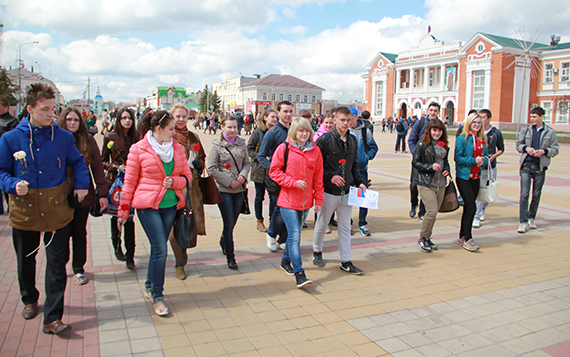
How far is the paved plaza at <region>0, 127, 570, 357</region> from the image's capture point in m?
3.36

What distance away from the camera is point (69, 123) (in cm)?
443

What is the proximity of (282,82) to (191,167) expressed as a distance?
10696 cm

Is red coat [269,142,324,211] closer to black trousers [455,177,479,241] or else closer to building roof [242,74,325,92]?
black trousers [455,177,479,241]

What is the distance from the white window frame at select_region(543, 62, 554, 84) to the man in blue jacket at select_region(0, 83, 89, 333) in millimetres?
61632

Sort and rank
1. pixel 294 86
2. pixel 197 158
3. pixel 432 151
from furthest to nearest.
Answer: pixel 294 86 → pixel 432 151 → pixel 197 158

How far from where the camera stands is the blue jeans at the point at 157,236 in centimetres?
379

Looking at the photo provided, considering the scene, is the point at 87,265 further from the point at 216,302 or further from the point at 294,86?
the point at 294,86

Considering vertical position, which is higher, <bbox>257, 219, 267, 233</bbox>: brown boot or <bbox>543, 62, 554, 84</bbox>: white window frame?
<bbox>543, 62, 554, 84</bbox>: white window frame

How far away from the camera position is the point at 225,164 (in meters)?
5.15

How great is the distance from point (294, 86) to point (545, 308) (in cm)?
10887

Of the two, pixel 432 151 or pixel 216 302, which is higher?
pixel 432 151

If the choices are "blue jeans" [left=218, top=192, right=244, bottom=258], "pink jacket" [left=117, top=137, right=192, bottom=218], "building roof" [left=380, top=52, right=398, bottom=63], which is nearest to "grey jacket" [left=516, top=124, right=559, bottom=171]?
"blue jeans" [left=218, top=192, right=244, bottom=258]

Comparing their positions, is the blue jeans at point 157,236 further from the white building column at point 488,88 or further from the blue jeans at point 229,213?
the white building column at point 488,88

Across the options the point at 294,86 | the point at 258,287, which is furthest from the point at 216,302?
the point at 294,86
